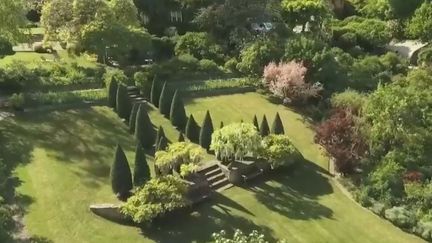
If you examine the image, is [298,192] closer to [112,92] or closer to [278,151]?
[278,151]

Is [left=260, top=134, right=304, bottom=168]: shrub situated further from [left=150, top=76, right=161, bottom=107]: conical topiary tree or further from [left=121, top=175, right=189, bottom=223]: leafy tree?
[left=150, top=76, right=161, bottom=107]: conical topiary tree


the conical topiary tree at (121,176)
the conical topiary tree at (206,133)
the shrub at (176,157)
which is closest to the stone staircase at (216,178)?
the shrub at (176,157)

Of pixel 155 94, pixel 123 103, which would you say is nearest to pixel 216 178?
pixel 123 103

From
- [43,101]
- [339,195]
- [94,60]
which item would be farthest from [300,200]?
[94,60]

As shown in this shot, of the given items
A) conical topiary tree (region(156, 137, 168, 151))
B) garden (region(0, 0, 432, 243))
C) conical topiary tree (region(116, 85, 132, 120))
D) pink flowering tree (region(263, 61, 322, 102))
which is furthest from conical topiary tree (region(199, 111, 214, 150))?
pink flowering tree (region(263, 61, 322, 102))

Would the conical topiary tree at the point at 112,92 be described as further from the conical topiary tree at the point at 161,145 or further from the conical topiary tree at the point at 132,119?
the conical topiary tree at the point at 161,145

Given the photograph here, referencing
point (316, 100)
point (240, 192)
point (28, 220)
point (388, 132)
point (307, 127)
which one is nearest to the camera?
point (28, 220)

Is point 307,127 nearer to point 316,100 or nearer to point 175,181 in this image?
point 316,100

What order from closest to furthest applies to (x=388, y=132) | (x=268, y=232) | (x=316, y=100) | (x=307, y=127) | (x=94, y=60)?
(x=268, y=232) → (x=388, y=132) → (x=307, y=127) → (x=316, y=100) → (x=94, y=60)
